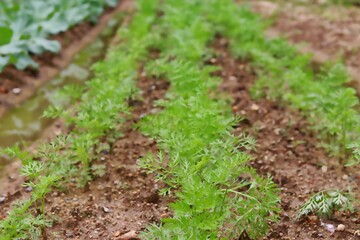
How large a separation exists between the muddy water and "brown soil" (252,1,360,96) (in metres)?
2.44

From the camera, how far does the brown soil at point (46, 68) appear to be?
6.02 metres

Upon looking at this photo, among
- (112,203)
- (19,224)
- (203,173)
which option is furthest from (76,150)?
(203,173)

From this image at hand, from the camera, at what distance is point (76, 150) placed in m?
4.30

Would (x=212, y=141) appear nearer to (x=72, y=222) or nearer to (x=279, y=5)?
(x=72, y=222)

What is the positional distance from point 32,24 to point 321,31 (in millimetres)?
3660

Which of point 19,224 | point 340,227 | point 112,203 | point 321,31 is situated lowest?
point 321,31

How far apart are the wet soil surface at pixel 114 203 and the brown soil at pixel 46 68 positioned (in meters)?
1.72

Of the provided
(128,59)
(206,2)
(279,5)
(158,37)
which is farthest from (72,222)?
(279,5)

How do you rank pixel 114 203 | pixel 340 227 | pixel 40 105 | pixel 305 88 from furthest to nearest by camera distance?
pixel 40 105
pixel 305 88
pixel 114 203
pixel 340 227

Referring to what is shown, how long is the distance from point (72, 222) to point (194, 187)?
1103mm

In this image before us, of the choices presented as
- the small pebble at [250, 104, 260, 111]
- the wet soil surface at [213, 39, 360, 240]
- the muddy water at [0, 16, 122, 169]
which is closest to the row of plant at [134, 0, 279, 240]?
the wet soil surface at [213, 39, 360, 240]

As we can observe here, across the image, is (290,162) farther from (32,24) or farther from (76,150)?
(32,24)

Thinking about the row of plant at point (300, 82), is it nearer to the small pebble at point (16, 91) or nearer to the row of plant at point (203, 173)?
the row of plant at point (203, 173)

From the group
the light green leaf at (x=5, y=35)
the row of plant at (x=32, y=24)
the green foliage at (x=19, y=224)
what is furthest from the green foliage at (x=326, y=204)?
the light green leaf at (x=5, y=35)
